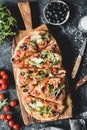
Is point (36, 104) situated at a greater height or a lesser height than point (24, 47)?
lesser

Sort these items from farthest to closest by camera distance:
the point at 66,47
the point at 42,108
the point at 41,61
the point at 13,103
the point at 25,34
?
the point at 66,47
the point at 25,34
the point at 13,103
the point at 41,61
the point at 42,108

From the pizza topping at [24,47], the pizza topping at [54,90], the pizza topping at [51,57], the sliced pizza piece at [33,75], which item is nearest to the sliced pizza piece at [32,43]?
the pizza topping at [24,47]

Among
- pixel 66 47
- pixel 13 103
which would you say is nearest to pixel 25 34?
pixel 66 47

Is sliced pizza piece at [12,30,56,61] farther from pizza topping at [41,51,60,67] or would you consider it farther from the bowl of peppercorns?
the bowl of peppercorns

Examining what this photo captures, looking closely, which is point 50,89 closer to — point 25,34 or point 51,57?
point 51,57

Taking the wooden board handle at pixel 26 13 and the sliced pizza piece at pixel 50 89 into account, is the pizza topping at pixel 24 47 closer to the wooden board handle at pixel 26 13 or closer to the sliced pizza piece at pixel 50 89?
the wooden board handle at pixel 26 13

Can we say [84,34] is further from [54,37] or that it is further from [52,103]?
[52,103]
